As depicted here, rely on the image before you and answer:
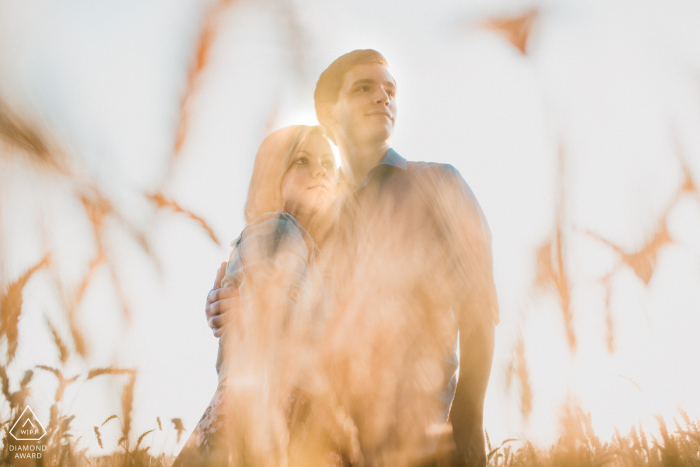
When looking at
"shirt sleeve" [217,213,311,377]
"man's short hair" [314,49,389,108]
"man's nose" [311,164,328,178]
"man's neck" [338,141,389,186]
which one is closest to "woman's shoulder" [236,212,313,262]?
"shirt sleeve" [217,213,311,377]

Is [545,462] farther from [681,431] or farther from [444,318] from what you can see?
[444,318]

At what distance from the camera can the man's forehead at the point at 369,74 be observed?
2.15 meters

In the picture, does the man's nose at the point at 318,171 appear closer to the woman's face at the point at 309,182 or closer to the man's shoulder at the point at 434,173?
the woman's face at the point at 309,182

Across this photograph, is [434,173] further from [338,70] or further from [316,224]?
[338,70]

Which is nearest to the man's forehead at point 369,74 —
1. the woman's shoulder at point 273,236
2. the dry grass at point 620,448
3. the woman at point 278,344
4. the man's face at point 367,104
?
the man's face at point 367,104

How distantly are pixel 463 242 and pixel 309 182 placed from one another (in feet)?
2.29

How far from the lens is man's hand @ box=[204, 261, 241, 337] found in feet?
5.32

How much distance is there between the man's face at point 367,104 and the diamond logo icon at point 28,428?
71.1 inches

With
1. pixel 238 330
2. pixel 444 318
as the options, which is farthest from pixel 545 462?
pixel 238 330

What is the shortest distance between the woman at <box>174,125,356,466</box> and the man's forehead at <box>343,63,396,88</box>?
21.8 inches

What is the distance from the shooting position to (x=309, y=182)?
180 cm

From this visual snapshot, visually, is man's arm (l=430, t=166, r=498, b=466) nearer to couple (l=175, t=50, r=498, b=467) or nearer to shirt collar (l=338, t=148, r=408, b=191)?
couple (l=175, t=50, r=498, b=467)

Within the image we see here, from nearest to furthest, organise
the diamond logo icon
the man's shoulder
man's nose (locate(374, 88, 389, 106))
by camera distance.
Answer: the diamond logo icon < the man's shoulder < man's nose (locate(374, 88, 389, 106))

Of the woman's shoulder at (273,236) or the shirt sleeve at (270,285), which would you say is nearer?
the shirt sleeve at (270,285)
